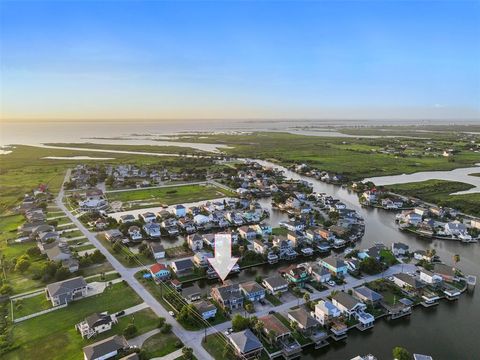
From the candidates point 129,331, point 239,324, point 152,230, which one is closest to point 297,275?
point 239,324

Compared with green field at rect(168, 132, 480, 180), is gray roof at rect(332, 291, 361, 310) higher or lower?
lower

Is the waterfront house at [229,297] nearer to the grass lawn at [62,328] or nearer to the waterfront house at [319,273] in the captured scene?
the grass lawn at [62,328]

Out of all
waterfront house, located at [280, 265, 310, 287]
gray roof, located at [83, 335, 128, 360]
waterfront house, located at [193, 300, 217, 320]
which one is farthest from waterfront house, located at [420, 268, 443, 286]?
gray roof, located at [83, 335, 128, 360]

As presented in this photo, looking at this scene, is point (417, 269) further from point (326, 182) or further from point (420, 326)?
point (326, 182)

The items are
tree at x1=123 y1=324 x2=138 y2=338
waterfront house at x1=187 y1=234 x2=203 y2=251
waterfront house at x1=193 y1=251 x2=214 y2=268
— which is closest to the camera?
tree at x1=123 y1=324 x2=138 y2=338

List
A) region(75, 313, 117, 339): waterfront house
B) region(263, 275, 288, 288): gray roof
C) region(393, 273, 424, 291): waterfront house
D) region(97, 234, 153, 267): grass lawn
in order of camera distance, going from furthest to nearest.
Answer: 1. region(97, 234, 153, 267): grass lawn
2. region(263, 275, 288, 288): gray roof
3. region(393, 273, 424, 291): waterfront house
4. region(75, 313, 117, 339): waterfront house

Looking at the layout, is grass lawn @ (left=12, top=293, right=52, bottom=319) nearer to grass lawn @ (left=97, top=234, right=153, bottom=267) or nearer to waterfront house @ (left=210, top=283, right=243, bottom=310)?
grass lawn @ (left=97, top=234, right=153, bottom=267)

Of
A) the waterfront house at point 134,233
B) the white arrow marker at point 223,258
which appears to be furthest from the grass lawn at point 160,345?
the waterfront house at point 134,233

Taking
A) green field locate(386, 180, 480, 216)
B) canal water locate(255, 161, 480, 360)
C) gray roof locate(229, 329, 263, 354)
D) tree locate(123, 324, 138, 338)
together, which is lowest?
canal water locate(255, 161, 480, 360)
